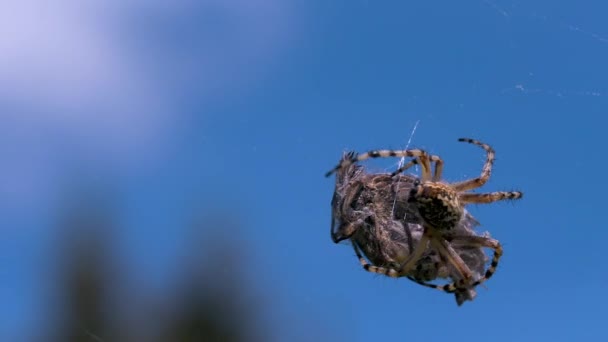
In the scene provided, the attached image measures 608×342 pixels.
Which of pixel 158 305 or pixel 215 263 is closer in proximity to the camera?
pixel 158 305

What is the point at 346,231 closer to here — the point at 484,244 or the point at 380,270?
the point at 380,270

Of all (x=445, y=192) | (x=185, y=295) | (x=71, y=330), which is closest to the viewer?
(x=445, y=192)

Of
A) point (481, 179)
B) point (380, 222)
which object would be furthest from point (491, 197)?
point (380, 222)

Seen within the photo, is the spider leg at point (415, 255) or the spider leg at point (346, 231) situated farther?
the spider leg at point (415, 255)

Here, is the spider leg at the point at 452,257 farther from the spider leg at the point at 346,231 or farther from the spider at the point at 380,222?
the spider leg at the point at 346,231

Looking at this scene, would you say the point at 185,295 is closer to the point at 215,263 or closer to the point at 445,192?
the point at 215,263

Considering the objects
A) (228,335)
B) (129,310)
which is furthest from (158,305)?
(228,335)

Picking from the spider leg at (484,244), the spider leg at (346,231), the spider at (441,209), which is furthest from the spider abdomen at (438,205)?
the spider leg at (346,231)

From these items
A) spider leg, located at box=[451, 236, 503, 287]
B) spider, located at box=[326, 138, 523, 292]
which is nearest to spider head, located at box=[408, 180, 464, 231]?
spider, located at box=[326, 138, 523, 292]
